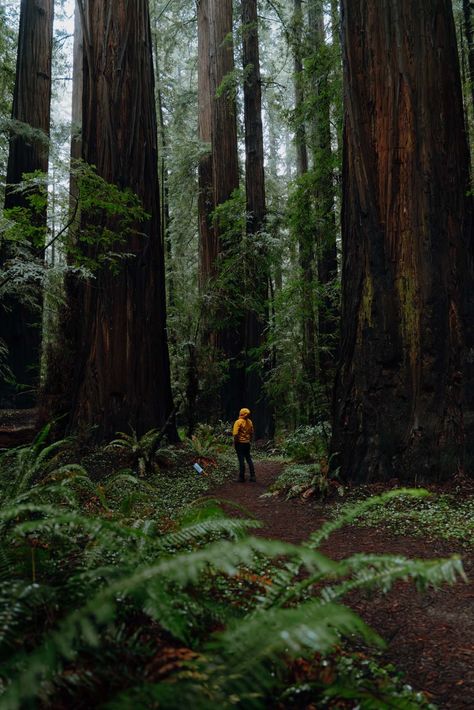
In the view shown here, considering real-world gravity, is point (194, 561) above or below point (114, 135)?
below

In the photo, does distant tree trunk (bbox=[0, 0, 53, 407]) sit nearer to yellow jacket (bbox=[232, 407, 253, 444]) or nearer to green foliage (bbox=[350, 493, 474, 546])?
yellow jacket (bbox=[232, 407, 253, 444])

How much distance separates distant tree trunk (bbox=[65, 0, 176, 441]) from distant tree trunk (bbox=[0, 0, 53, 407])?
215cm

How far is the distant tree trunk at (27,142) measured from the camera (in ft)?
39.5

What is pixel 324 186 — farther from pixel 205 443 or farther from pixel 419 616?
pixel 419 616

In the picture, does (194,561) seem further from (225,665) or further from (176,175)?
(176,175)

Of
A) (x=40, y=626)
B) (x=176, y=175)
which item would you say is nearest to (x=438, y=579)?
(x=40, y=626)

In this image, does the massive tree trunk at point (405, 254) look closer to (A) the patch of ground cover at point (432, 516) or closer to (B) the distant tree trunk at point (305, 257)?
(A) the patch of ground cover at point (432, 516)

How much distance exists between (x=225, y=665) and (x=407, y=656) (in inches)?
68.2

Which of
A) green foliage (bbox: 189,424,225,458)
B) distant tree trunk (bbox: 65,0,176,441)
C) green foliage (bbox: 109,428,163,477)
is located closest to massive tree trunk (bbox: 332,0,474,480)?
green foliage (bbox: 109,428,163,477)

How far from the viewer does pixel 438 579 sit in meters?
1.65

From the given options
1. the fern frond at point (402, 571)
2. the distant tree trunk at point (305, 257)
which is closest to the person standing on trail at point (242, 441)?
the distant tree trunk at point (305, 257)

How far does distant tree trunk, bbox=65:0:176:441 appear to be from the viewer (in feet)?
30.1

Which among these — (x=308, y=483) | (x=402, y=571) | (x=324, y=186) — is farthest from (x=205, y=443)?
(x=402, y=571)

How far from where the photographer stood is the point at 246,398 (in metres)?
16.5
